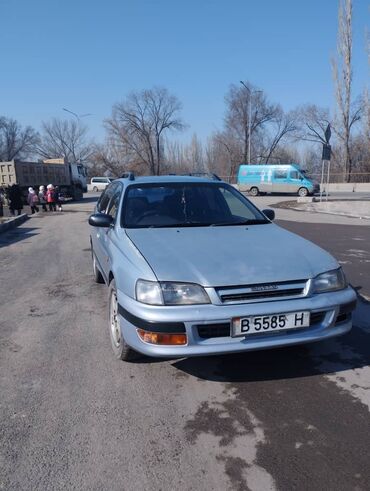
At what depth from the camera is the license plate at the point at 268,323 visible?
285cm

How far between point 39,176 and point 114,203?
23.9m

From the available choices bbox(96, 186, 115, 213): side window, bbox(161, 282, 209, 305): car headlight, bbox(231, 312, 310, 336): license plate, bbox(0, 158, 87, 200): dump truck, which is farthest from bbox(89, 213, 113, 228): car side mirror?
bbox(0, 158, 87, 200): dump truck

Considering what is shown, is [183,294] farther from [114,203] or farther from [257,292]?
[114,203]

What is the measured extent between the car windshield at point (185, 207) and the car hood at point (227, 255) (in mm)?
270

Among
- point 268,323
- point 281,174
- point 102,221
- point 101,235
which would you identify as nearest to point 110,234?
point 102,221

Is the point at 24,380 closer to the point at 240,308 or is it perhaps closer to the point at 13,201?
the point at 240,308

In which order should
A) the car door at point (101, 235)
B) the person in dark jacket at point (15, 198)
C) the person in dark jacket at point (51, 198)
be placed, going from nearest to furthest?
the car door at point (101, 235) < the person in dark jacket at point (15, 198) < the person in dark jacket at point (51, 198)

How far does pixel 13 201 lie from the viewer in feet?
60.0

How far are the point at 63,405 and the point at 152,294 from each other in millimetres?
1064

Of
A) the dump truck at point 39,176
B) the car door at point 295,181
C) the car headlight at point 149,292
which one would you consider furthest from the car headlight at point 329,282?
the car door at point 295,181

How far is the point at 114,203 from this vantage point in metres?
4.94

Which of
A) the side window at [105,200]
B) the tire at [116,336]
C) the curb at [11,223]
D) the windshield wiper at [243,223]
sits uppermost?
the side window at [105,200]

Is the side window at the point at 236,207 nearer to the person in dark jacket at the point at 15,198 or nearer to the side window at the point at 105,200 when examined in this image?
the side window at the point at 105,200

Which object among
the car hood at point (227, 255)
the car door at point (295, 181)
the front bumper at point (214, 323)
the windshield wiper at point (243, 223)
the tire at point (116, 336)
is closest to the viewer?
the front bumper at point (214, 323)
